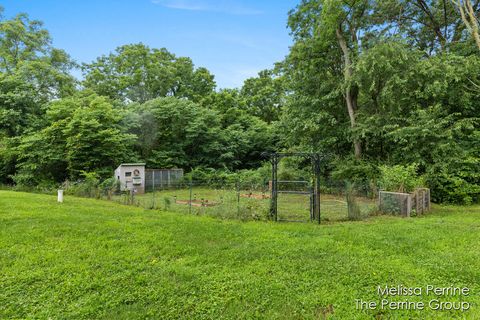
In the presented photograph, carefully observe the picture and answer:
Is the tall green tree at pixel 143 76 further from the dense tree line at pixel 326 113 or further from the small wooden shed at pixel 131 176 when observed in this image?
the small wooden shed at pixel 131 176

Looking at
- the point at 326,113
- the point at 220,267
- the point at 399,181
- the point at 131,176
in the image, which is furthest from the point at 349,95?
the point at 220,267

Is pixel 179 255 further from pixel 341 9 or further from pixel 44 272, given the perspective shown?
pixel 341 9

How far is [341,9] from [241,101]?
14.8m

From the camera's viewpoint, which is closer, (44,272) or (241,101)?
(44,272)

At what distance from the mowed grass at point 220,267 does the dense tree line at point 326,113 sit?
6.15 m

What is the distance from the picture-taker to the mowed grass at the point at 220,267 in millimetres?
2834

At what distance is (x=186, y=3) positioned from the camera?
396 inches

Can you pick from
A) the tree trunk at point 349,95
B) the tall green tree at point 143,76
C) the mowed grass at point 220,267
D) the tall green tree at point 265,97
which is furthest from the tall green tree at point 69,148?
the tall green tree at point 265,97

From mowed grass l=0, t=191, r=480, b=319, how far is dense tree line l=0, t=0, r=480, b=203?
6.15 metres

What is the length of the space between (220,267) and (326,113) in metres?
12.3

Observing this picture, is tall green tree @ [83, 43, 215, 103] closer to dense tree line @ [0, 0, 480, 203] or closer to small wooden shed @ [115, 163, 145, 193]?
dense tree line @ [0, 0, 480, 203]

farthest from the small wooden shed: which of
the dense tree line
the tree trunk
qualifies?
the tree trunk

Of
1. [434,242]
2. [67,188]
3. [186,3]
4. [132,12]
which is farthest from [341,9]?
[67,188]

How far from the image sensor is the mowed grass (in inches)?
112
